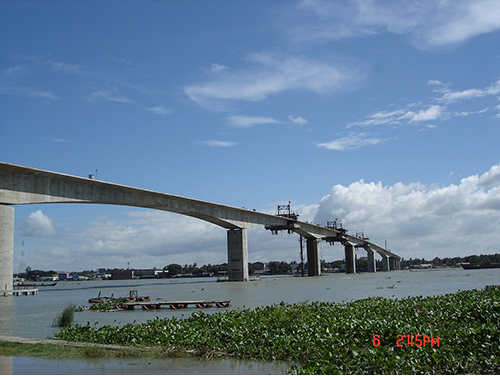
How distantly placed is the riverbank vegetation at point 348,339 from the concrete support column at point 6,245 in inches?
1220

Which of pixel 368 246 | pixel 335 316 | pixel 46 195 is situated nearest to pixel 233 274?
pixel 46 195

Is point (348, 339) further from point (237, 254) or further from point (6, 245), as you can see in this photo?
point (237, 254)

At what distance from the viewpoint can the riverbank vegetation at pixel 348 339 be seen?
10.3m

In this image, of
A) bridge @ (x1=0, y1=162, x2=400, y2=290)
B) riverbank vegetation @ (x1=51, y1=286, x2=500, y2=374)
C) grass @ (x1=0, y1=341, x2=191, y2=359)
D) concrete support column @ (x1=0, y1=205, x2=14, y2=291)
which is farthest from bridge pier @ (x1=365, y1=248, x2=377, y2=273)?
grass @ (x1=0, y1=341, x2=191, y2=359)

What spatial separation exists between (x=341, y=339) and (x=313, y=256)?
333ft

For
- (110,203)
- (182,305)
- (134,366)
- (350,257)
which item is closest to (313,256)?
(350,257)

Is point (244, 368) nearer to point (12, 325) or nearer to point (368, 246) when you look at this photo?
point (12, 325)
